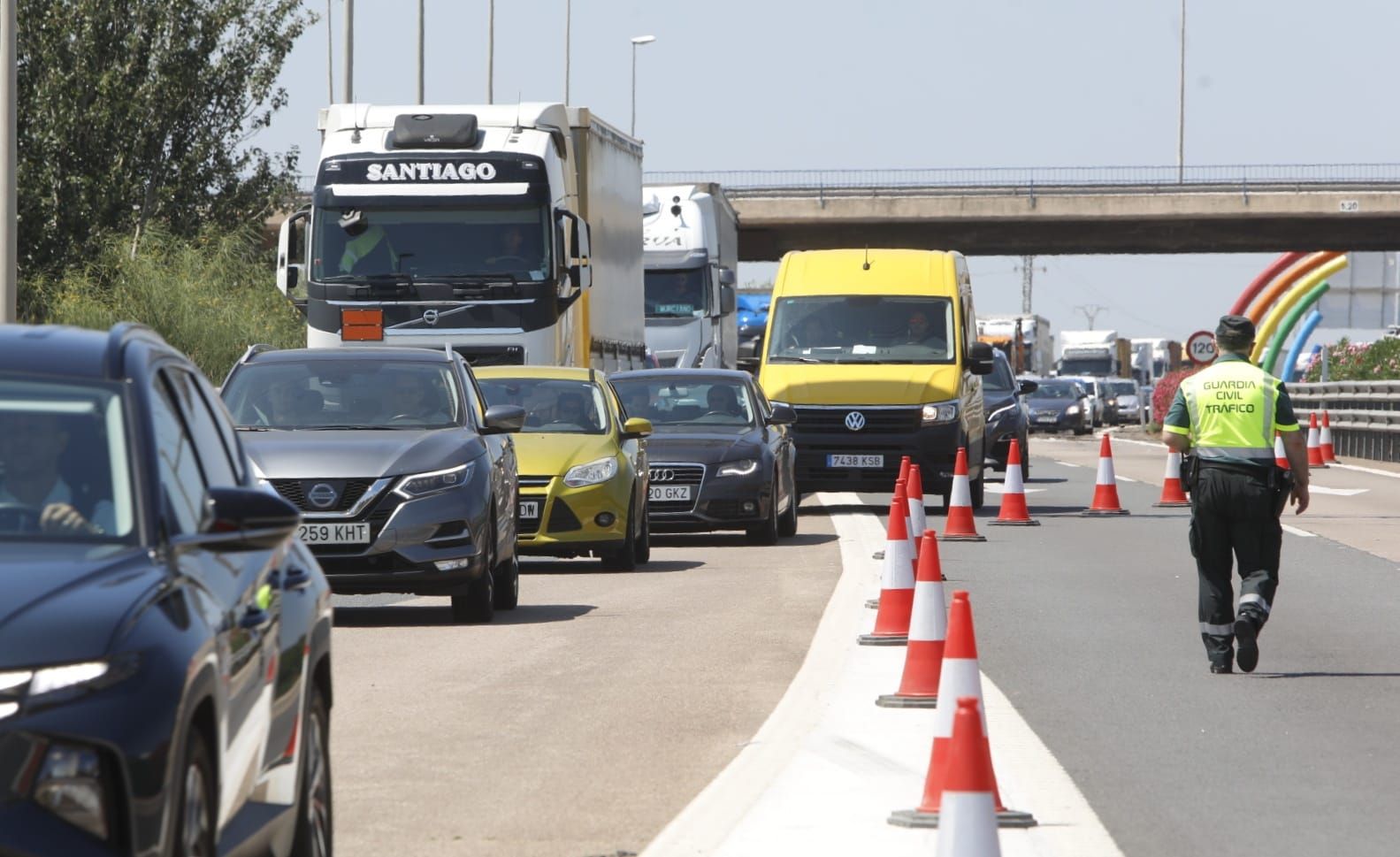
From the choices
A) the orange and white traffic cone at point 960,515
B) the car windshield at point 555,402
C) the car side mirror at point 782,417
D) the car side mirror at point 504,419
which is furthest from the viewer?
the car side mirror at point 782,417

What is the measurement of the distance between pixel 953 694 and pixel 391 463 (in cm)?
669

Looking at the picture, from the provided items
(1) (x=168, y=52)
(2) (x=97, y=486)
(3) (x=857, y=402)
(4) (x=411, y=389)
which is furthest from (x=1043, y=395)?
(2) (x=97, y=486)

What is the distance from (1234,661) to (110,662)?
9.07 meters

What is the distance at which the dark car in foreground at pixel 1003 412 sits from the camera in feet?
110

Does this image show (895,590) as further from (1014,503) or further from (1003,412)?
(1003,412)

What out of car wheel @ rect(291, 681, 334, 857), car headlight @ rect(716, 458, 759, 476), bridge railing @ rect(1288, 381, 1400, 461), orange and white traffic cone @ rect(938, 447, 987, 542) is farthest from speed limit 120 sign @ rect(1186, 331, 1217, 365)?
car wheel @ rect(291, 681, 334, 857)

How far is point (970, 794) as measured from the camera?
18.3 ft

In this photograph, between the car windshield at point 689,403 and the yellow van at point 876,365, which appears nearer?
the car windshield at point 689,403

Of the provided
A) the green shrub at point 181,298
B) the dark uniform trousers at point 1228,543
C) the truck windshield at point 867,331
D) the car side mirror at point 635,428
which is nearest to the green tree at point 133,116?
the green shrub at point 181,298

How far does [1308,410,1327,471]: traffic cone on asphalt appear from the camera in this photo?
139ft

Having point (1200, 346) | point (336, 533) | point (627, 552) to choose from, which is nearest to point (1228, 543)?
point (336, 533)

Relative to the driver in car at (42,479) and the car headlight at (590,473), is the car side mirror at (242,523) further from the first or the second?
the car headlight at (590,473)

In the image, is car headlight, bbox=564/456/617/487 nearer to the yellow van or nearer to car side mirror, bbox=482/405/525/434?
car side mirror, bbox=482/405/525/434

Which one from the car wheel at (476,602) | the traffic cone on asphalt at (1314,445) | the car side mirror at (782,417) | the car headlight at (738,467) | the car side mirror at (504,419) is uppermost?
the car side mirror at (504,419)
